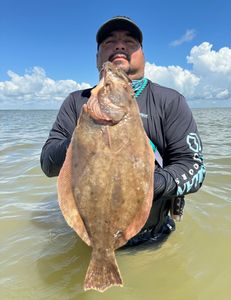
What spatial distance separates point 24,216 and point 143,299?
137 inches

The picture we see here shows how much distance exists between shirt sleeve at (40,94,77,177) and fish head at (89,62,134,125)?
74 cm

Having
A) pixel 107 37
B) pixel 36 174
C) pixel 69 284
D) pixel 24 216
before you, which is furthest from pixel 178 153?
pixel 36 174

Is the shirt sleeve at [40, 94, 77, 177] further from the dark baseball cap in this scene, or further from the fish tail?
the fish tail

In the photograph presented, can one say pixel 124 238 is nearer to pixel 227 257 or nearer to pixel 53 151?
pixel 53 151

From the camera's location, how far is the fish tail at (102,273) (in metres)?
2.95

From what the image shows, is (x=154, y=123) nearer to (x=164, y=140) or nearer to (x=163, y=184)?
(x=164, y=140)

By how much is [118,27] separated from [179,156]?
1703 millimetres

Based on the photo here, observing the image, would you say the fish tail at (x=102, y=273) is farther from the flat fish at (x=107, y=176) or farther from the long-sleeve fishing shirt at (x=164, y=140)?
the long-sleeve fishing shirt at (x=164, y=140)

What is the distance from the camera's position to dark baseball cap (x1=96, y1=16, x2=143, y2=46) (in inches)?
165

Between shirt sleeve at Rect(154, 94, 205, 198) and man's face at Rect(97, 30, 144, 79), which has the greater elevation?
man's face at Rect(97, 30, 144, 79)

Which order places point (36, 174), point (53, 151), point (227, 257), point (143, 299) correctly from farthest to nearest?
point (36, 174)
point (227, 257)
point (143, 299)
point (53, 151)

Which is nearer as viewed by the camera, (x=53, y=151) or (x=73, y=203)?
(x=73, y=203)

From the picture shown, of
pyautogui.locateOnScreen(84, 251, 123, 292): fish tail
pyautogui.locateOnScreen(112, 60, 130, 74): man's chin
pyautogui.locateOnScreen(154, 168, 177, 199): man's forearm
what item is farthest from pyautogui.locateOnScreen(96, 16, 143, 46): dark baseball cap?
pyautogui.locateOnScreen(84, 251, 123, 292): fish tail

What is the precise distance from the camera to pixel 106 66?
306cm
